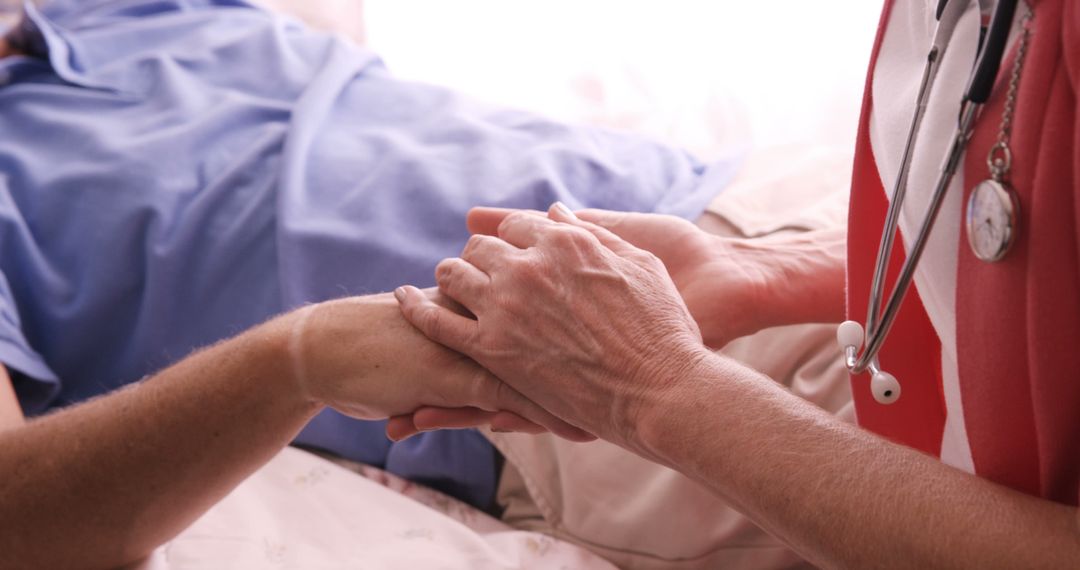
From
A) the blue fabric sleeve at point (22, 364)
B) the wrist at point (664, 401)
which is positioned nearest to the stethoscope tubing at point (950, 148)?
the wrist at point (664, 401)

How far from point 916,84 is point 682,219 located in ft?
1.29

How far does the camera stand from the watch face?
64cm

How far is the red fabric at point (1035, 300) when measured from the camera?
64 centimetres

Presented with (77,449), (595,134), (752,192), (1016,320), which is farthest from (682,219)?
(77,449)

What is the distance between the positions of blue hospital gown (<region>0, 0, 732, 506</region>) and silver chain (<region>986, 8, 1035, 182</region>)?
24.7 inches

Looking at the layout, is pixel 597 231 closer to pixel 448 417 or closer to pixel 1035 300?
pixel 448 417

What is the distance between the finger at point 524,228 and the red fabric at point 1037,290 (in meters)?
0.41

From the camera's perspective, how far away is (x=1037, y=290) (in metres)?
0.64

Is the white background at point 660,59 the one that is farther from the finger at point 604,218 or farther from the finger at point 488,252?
the finger at point 488,252

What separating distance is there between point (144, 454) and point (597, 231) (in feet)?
1.61

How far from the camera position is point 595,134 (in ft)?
4.82

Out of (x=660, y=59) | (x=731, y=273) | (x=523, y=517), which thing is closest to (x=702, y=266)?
(x=731, y=273)

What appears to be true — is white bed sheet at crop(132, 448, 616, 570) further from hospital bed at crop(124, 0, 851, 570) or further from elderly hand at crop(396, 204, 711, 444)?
elderly hand at crop(396, 204, 711, 444)

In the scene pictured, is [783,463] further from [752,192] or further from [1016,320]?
[752,192]
